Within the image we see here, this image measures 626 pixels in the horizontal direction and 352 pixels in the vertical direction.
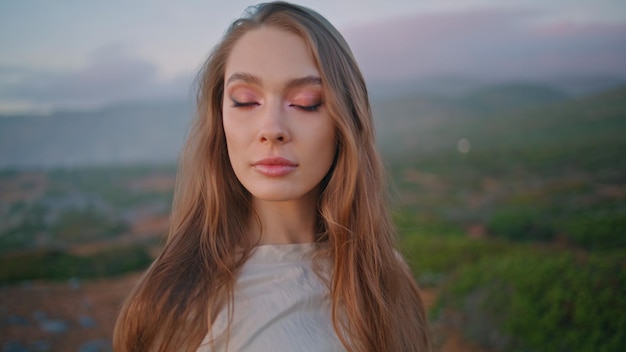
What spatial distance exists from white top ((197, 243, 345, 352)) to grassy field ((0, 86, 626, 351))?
0.79 meters

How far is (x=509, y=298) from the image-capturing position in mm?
3764

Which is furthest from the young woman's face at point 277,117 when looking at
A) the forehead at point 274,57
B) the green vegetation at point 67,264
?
the green vegetation at point 67,264

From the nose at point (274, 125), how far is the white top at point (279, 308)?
466mm

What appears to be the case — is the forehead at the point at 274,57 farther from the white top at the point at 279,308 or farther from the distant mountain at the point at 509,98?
the distant mountain at the point at 509,98

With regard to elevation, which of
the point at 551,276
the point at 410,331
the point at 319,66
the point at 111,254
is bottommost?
the point at 111,254

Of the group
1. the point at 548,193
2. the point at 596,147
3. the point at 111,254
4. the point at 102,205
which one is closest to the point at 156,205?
the point at 102,205

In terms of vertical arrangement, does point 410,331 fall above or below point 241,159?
below

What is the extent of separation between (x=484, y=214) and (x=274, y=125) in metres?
4.85

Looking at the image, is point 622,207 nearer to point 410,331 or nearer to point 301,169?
point 410,331

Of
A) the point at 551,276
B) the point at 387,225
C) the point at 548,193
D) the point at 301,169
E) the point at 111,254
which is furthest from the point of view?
the point at 111,254

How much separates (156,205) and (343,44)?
733cm

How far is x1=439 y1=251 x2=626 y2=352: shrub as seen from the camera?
331cm

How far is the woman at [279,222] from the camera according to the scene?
1.84m

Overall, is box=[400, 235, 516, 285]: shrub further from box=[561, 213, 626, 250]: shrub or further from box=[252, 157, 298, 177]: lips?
box=[252, 157, 298, 177]: lips
